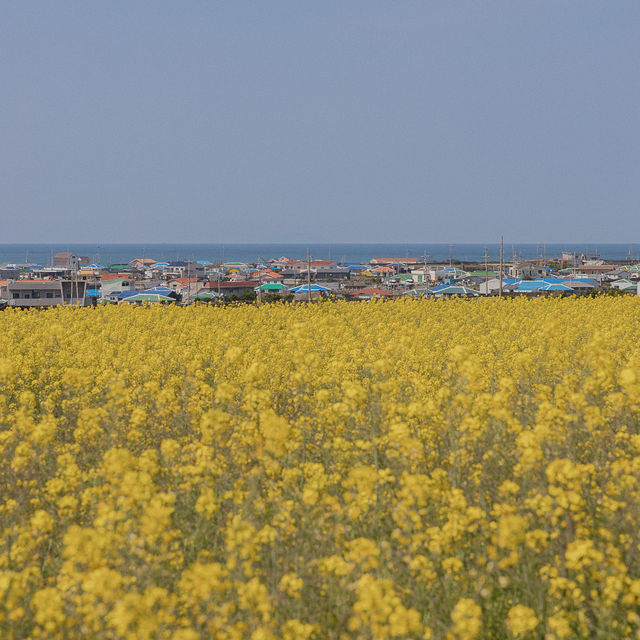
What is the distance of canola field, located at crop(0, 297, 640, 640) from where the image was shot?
3.29m

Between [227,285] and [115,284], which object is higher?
[227,285]

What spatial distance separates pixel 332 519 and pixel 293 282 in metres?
95.1

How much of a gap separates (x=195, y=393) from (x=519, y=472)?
5.11 m

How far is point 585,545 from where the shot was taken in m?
3.49

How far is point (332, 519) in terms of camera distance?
4.32 m

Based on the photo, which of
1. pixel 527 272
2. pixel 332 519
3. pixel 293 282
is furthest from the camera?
pixel 527 272

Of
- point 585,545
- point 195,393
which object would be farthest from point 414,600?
point 195,393

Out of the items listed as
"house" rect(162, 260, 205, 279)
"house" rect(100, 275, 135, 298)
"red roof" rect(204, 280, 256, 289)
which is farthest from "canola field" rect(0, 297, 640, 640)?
"house" rect(162, 260, 205, 279)

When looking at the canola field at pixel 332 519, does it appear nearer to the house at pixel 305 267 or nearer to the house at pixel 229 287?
the house at pixel 229 287

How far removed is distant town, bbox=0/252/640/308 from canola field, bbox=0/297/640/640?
42.9 m

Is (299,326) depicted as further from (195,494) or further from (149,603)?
(149,603)

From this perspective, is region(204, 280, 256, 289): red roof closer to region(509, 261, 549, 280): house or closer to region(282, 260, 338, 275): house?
region(282, 260, 338, 275): house

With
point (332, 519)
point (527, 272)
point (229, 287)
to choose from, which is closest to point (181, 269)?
point (229, 287)

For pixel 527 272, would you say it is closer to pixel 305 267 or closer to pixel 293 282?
pixel 293 282
